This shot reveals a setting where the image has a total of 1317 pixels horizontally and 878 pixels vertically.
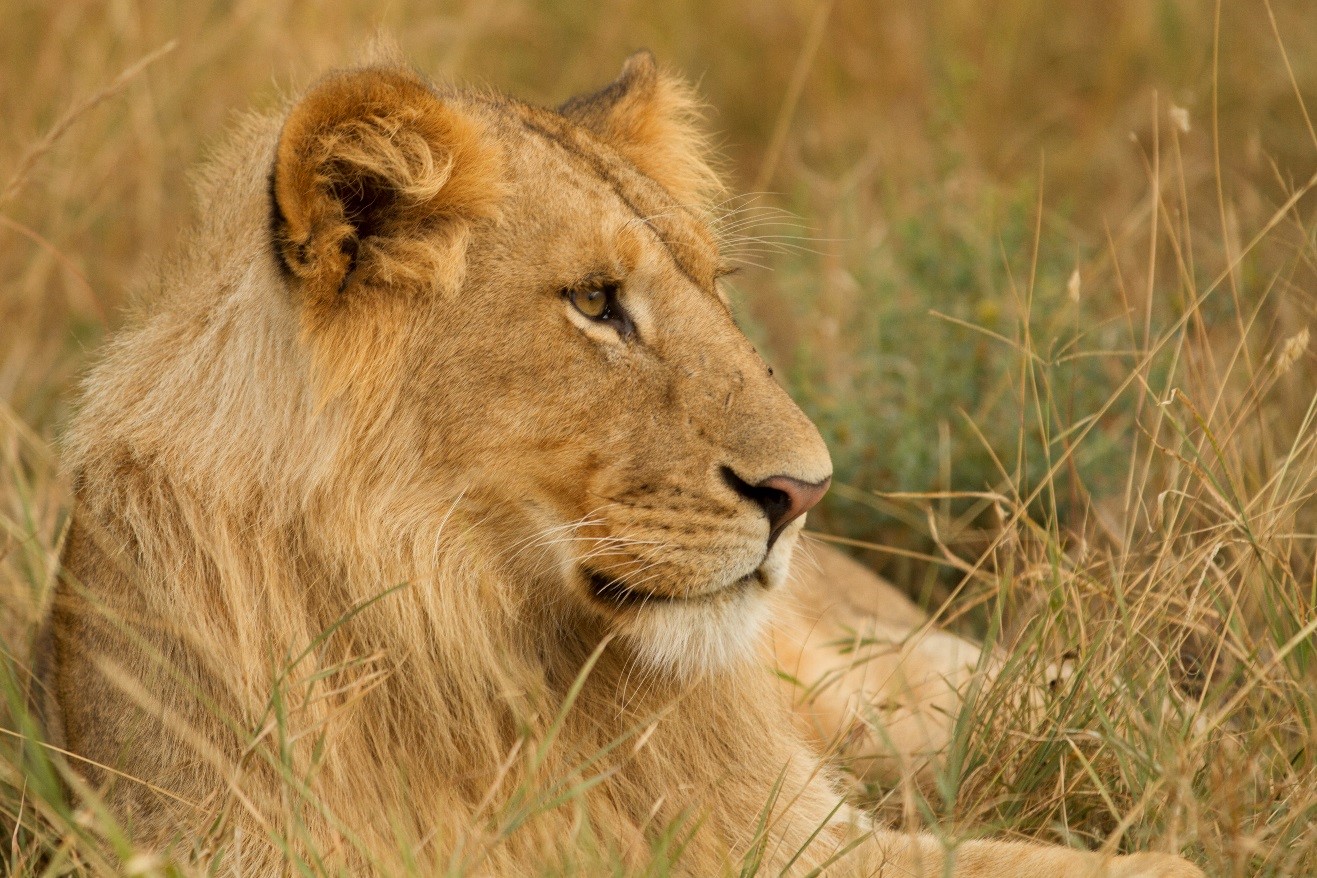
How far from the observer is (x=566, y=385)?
2.51 m

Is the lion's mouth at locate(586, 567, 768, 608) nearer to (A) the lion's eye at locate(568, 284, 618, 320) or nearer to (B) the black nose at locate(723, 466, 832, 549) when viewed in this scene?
(B) the black nose at locate(723, 466, 832, 549)

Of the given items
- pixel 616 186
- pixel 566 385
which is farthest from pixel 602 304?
pixel 616 186

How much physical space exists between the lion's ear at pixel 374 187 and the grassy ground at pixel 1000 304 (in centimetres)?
92

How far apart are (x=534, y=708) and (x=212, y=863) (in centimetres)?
59

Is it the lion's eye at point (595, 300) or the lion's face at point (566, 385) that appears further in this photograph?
the lion's eye at point (595, 300)

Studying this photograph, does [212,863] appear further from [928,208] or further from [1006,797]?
[928,208]

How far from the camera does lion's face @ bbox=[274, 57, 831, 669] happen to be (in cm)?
243

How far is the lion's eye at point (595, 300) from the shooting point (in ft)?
8.47

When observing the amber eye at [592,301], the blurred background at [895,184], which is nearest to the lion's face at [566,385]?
the amber eye at [592,301]

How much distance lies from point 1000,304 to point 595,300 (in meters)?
2.74

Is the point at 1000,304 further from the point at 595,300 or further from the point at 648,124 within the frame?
the point at 595,300

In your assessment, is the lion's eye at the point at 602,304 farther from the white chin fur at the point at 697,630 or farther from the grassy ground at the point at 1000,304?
the grassy ground at the point at 1000,304

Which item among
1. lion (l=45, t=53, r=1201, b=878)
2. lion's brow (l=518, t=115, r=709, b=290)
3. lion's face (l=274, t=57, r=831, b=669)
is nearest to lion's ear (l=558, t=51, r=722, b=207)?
lion's brow (l=518, t=115, r=709, b=290)

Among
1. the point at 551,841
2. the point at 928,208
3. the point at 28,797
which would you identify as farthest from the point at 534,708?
the point at 928,208
